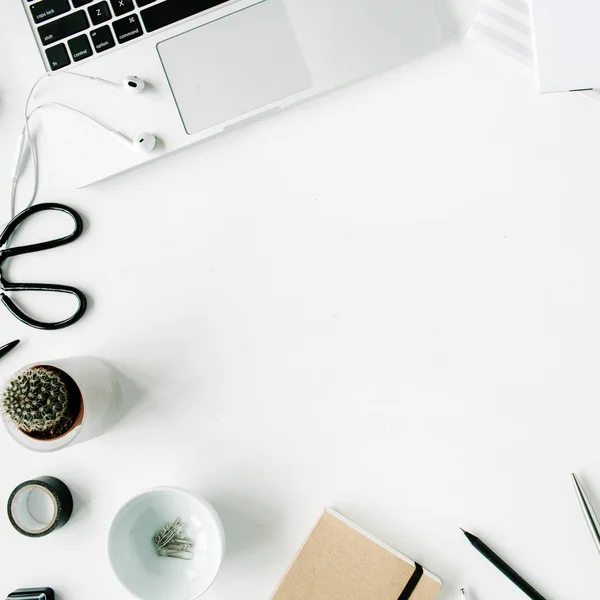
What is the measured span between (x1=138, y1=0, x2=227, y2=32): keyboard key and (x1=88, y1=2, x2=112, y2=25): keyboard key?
0.03m

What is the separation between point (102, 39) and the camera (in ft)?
1.91

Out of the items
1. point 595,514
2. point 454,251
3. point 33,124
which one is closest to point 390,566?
point 595,514

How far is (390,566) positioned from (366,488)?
77mm

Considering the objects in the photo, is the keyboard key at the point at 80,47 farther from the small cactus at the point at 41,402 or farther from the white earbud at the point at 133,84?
the small cactus at the point at 41,402

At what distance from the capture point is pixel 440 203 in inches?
23.9

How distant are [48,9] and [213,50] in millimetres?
167

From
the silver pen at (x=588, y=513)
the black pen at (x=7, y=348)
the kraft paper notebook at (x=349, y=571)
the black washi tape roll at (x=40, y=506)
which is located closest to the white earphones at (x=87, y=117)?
the black pen at (x=7, y=348)

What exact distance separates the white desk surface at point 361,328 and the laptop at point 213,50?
0.11 feet

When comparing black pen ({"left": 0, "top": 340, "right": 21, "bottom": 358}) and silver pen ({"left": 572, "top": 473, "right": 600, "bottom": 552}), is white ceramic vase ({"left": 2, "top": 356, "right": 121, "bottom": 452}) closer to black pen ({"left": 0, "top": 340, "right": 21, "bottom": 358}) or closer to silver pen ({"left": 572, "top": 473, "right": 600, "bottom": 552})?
black pen ({"left": 0, "top": 340, "right": 21, "bottom": 358})

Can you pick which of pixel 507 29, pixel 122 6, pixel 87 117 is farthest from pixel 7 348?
pixel 507 29

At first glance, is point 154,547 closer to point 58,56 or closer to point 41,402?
point 41,402

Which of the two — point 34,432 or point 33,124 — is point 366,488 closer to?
point 34,432

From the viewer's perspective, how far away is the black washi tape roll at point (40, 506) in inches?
23.5

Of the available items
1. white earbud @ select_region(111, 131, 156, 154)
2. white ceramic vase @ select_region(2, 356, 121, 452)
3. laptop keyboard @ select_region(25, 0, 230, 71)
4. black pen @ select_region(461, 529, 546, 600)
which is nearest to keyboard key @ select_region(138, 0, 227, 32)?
laptop keyboard @ select_region(25, 0, 230, 71)
